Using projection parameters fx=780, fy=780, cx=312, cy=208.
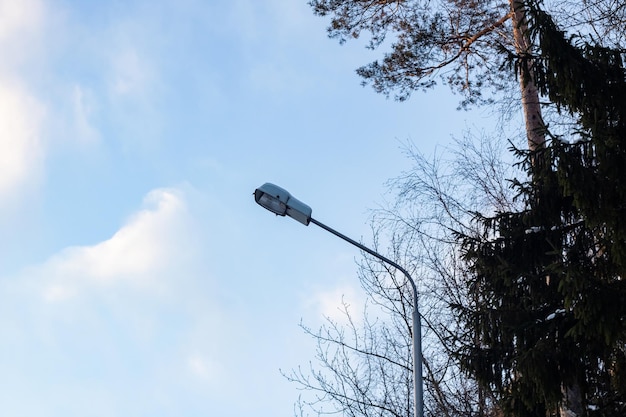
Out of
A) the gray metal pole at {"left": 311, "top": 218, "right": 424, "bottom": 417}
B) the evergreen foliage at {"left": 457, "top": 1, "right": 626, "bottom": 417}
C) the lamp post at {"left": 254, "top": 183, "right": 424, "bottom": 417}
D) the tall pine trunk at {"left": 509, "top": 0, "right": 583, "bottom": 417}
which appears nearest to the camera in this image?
the gray metal pole at {"left": 311, "top": 218, "right": 424, "bottom": 417}

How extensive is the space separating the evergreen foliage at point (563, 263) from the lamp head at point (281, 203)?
6.41ft

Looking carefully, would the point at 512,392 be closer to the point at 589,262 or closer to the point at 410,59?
the point at 589,262

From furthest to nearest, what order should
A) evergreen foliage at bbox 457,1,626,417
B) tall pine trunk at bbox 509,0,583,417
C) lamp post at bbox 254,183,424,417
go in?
1. tall pine trunk at bbox 509,0,583,417
2. lamp post at bbox 254,183,424,417
3. evergreen foliage at bbox 457,1,626,417

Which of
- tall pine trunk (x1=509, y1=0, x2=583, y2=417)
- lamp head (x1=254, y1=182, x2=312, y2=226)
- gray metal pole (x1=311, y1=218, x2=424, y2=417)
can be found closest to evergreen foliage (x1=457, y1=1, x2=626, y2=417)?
tall pine trunk (x1=509, y1=0, x2=583, y2=417)

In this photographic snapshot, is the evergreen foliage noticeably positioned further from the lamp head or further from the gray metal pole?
the lamp head

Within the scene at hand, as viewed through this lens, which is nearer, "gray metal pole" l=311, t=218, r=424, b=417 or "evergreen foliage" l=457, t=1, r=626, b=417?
"gray metal pole" l=311, t=218, r=424, b=417

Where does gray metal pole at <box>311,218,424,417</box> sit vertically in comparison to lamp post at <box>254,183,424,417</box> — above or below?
below

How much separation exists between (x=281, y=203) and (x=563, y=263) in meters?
2.48

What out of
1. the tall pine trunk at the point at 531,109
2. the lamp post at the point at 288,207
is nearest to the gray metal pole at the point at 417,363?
the lamp post at the point at 288,207

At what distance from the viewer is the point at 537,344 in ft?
22.8

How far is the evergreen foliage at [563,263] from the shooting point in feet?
21.3

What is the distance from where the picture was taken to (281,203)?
6949mm

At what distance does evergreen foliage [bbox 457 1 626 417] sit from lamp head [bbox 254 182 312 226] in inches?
76.9

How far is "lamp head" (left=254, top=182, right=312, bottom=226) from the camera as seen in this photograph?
272 inches
